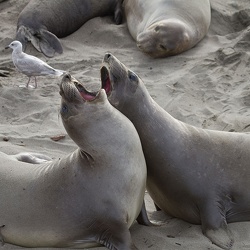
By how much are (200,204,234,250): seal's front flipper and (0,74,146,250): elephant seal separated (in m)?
0.40

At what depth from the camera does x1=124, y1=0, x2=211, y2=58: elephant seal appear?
299 inches

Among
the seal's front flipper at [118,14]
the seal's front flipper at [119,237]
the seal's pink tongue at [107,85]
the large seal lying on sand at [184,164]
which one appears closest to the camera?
the seal's front flipper at [119,237]

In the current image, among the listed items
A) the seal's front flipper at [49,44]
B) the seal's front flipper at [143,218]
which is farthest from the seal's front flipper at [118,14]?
the seal's front flipper at [143,218]

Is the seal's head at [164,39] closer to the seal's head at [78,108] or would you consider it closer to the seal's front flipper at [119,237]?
the seal's head at [78,108]

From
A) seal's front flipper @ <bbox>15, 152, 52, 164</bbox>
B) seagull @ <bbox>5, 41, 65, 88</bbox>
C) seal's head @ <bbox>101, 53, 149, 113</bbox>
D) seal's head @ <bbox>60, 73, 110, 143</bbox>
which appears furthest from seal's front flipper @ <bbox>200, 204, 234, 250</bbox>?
seagull @ <bbox>5, 41, 65, 88</bbox>

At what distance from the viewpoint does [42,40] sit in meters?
8.23

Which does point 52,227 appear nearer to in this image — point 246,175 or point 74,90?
point 74,90

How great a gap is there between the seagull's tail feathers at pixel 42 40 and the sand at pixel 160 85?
0.09 metres

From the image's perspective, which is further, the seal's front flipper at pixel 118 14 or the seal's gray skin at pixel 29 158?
the seal's front flipper at pixel 118 14

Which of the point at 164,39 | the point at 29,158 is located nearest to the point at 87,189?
the point at 29,158

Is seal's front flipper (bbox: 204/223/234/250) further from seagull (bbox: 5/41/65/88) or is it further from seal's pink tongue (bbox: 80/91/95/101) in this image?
seagull (bbox: 5/41/65/88)

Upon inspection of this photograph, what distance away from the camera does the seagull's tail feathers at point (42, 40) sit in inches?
315

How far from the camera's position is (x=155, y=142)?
418 centimetres

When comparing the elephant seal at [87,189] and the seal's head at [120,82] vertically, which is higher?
the seal's head at [120,82]
